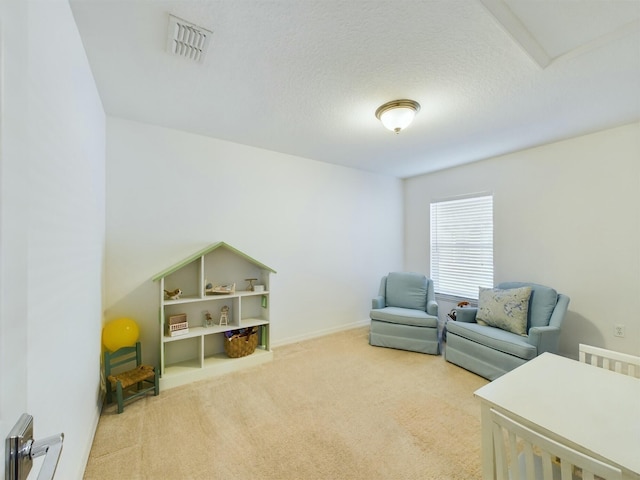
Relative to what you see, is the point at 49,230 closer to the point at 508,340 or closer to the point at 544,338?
the point at 508,340

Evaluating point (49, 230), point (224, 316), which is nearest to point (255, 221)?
point (224, 316)

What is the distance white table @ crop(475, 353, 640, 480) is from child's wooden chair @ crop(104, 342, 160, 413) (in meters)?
2.51

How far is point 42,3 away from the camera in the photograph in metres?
1.04

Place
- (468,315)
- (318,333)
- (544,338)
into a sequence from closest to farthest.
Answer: (544,338) < (468,315) < (318,333)

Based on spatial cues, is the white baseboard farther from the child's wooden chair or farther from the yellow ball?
the yellow ball

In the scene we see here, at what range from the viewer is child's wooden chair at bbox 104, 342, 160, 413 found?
2.20 meters

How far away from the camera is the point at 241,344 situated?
294 cm

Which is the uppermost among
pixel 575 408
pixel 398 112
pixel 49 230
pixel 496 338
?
pixel 398 112

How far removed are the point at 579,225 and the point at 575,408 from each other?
2.66 meters

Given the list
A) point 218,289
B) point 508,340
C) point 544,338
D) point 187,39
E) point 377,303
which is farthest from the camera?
point 377,303

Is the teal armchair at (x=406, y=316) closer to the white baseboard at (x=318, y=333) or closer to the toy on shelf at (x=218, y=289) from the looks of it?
the white baseboard at (x=318, y=333)

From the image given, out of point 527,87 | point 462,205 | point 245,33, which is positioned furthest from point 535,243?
point 245,33

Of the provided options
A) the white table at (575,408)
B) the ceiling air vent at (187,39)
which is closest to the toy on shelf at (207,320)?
the ceiling air vent at (187,39)

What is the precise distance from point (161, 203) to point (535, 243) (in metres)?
4.33
